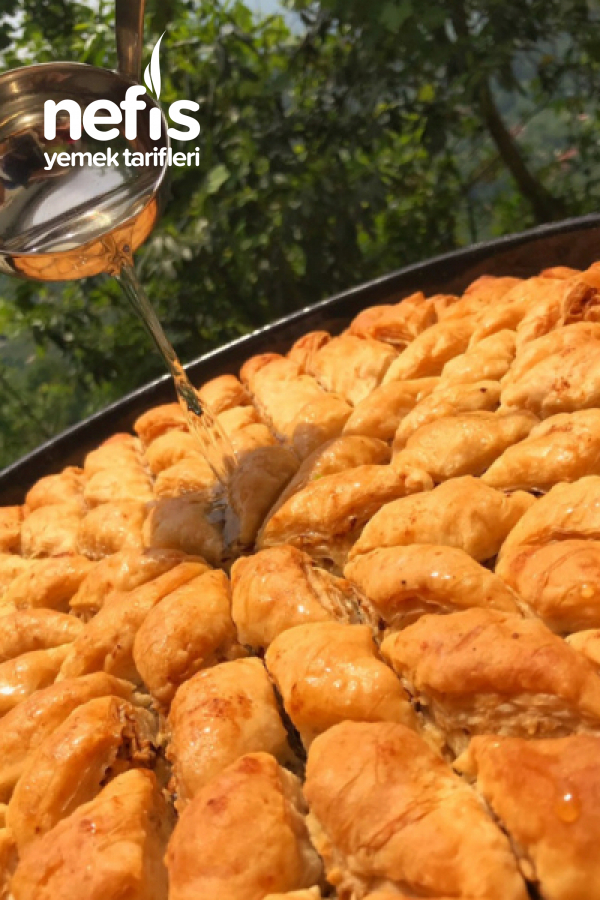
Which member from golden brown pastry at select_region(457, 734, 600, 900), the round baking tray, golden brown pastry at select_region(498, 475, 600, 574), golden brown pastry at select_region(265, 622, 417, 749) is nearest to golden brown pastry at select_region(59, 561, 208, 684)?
golden brown pastry at select_region(265, 622, 417, 749)

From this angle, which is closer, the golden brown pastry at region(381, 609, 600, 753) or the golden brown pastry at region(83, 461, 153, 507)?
the golden brown pastry at region(381, 609, 600, 753)

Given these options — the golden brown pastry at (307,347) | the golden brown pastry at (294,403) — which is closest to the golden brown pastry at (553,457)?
the golden brown pastry at (294,403)

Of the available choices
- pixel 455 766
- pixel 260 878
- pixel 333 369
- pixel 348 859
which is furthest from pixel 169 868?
pixel 333 369

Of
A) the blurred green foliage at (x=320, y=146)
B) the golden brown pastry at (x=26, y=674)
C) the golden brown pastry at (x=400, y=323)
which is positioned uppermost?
the blurred green foliage at (x=320, y=146)

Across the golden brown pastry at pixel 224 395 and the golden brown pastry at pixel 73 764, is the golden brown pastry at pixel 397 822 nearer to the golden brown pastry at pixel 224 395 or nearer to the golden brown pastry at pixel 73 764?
the golden brown pastry at pixel 73 764

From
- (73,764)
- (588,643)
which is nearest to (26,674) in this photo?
(73,764)

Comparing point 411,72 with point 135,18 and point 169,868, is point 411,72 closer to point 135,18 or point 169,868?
point 135,18

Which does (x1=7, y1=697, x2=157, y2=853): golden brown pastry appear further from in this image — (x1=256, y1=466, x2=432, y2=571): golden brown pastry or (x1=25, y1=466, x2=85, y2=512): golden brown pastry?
(x1=25, y1=466, x2=85, y2=512): golden brown pastry
